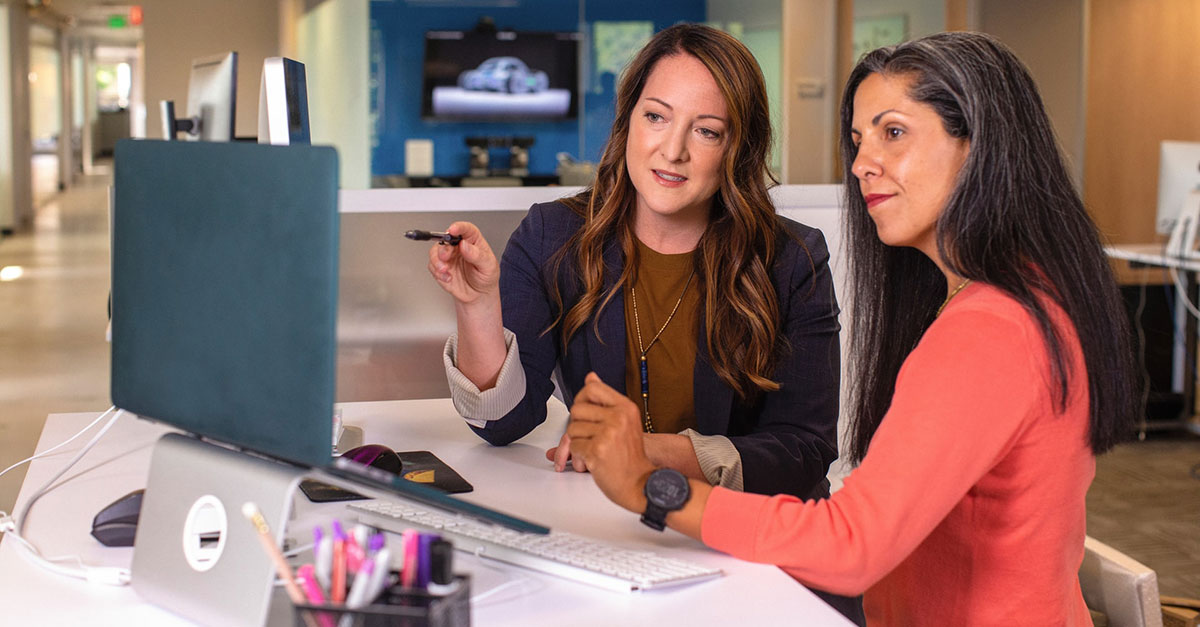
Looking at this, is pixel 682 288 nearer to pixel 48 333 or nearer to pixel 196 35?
pixel 48 333

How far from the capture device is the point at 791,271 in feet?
6.37

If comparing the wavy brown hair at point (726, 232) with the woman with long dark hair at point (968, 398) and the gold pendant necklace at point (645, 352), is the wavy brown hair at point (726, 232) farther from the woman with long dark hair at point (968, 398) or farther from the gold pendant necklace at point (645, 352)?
the woman with long dark hair at point (968, 398)

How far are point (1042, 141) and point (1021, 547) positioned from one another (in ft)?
1.47

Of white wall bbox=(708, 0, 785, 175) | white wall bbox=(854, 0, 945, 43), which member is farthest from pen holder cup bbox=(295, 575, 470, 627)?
white wall bbox=(854, 0, 945, 43)

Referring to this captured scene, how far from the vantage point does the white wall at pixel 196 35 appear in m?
9.05

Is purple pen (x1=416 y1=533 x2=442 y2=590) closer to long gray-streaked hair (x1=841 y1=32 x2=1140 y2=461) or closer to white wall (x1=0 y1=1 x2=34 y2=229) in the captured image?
long gray-streaked hair (x1=841 y1=32 x2=1140 y2=461)

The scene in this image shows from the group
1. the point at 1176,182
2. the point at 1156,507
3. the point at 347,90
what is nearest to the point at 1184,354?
the point at 1176,182

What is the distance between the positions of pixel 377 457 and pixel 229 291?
19.9 inches

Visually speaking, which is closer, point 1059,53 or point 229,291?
point 229,291

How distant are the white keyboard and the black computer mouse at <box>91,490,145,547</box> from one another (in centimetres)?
26

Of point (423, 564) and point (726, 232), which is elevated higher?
point (726, 232)

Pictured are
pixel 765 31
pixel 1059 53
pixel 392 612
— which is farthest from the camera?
pixel 765 31

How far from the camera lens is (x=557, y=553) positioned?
1254 mm

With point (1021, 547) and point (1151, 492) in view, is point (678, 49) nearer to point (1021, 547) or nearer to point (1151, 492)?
point (1021, 547)
